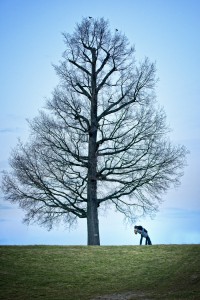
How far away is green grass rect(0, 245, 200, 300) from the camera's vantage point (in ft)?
47.2

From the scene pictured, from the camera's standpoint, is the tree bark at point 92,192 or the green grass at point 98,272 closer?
the green grass at point 98,272

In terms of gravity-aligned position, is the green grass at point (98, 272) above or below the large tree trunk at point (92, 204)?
below

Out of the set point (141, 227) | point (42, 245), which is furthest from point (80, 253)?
point (141, 227)

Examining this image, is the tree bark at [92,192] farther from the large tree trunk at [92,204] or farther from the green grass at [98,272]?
the green grass at [98,272]

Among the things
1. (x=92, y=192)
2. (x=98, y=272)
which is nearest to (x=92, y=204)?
(x=92, y=192)

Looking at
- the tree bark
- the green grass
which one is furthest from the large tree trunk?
the green grass

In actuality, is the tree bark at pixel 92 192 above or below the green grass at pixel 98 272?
above

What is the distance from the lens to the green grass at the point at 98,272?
47.2ft

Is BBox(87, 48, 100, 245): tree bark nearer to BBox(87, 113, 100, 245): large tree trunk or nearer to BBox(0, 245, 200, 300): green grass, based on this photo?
BBox(87, 113, 100, 245): large tree trunk

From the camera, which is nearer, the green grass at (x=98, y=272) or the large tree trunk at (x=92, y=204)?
the green grass at (x=98, y=272)

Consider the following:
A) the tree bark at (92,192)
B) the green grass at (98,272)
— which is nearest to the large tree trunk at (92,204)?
the tree bark at (92,192)

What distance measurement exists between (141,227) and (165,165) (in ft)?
14.8

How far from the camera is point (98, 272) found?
660 inches

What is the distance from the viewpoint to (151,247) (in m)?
20.5
